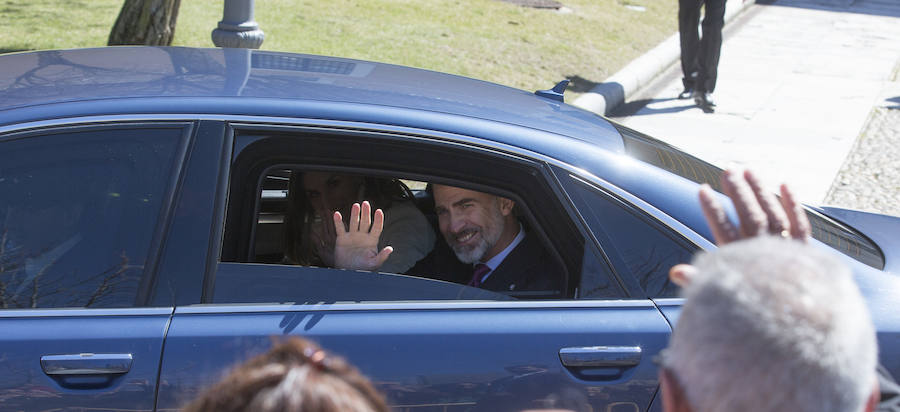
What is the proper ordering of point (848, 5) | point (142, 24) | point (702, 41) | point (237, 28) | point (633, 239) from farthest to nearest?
point (848, 5) < point (702, 41) < point (142, 24) < point (237, 28) < point (633, 239)

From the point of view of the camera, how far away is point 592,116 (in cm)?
335

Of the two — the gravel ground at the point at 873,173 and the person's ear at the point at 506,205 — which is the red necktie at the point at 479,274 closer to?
the person's ear at the point at 506,205

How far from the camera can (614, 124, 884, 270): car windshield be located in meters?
2.93

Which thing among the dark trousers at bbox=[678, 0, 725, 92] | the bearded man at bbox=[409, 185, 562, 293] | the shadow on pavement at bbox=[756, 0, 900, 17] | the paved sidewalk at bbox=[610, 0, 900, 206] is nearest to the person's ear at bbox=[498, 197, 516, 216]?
the bearded man at bbox=[409, 185, 562, 293]

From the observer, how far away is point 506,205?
9.82 ft

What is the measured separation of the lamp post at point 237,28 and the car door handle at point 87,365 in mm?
Answer: 3737

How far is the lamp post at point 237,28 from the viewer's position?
5770mm

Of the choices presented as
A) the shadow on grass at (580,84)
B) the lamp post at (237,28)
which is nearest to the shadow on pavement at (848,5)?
the shadow on grass at (580,84)

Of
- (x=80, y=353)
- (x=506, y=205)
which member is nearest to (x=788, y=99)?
(x=506, y=205)

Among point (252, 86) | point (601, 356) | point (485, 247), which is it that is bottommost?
point (601, 356)

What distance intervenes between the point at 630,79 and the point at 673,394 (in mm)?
9067

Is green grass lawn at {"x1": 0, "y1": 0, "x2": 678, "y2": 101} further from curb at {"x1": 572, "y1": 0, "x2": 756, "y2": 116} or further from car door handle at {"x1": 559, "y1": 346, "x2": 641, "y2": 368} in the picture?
car door handle at {"x1": 559, "y1": 346, "x2": 641, "y2": 368}

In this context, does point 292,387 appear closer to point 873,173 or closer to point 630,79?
point 873,173

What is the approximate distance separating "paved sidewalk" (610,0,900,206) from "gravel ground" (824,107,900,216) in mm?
82
